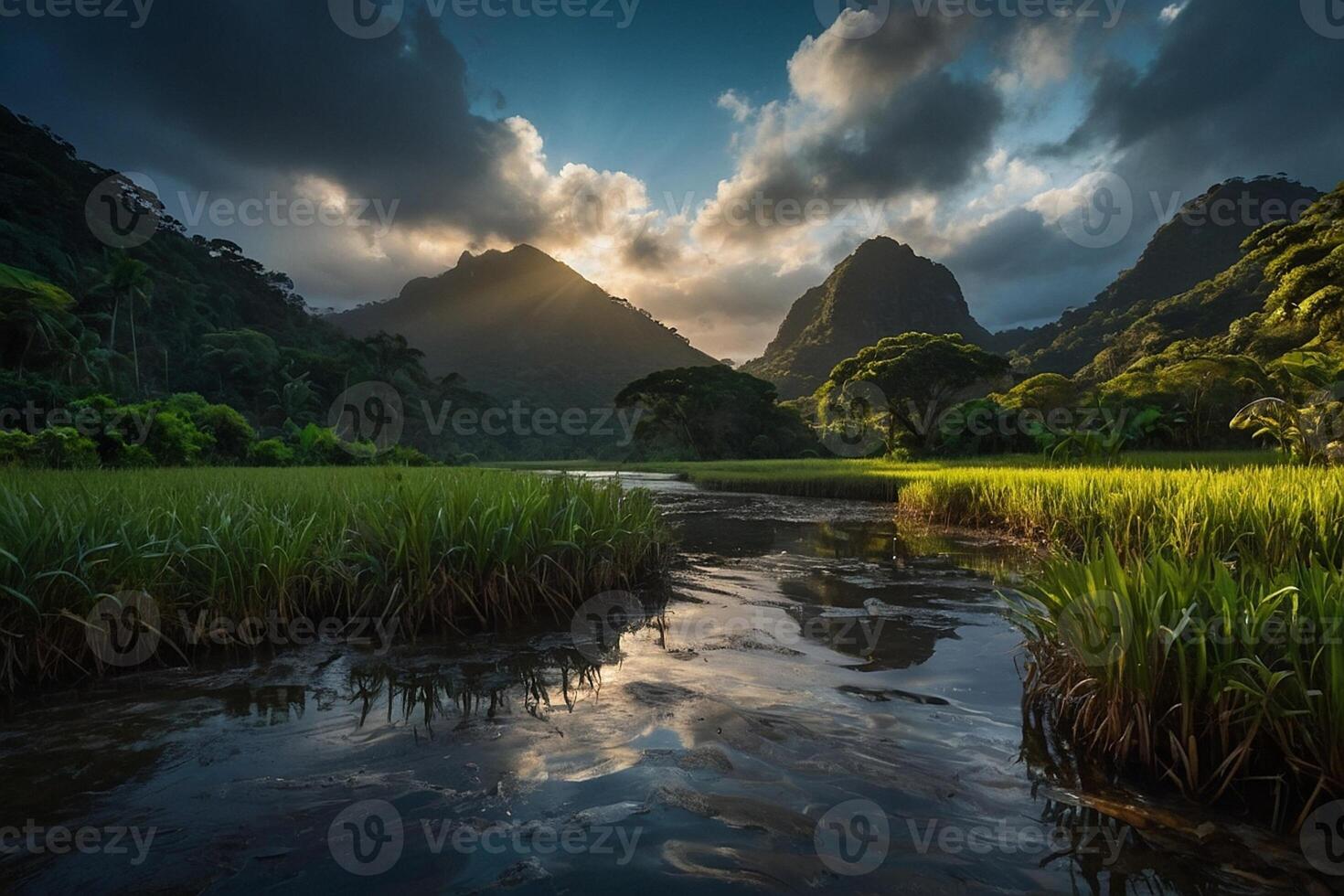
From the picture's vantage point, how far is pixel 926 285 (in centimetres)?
13650

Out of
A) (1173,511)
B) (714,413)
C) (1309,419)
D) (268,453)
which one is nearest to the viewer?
(1173,511)

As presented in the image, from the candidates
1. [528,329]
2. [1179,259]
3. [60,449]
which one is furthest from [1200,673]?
[528,329]

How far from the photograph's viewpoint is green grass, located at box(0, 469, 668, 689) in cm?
402

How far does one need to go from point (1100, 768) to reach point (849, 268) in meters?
144

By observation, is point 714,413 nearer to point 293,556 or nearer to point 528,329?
point 293,556

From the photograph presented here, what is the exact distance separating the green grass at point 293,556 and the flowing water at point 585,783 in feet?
1.62

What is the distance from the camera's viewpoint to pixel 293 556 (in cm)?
495

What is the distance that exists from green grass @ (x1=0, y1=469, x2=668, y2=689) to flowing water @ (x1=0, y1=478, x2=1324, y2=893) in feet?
1.62

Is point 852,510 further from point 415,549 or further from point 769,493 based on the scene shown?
point 415,549

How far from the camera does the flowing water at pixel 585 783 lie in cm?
217

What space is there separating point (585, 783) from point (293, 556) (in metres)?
3.49

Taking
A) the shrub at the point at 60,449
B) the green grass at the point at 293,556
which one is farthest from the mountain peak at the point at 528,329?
the green grass at the point at 293,556

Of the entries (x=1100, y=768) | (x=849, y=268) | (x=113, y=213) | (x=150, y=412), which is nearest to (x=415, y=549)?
(x=1100, y=768)

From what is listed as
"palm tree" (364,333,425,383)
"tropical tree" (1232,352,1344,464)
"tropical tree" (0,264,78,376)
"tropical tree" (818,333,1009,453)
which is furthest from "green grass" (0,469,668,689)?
"palm tree" (364,333,425,383)
